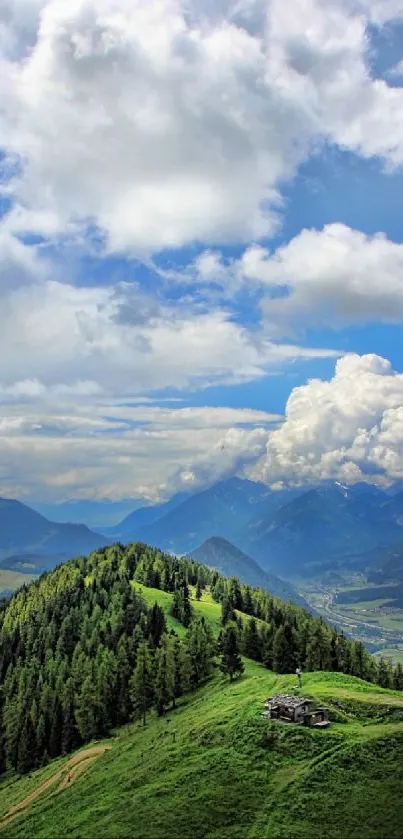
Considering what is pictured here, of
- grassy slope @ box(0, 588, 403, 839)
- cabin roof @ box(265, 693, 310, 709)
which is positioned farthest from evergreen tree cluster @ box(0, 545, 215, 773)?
cabin roof @ box(265, 693, 310, 709)

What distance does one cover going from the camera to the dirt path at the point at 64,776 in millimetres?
89875

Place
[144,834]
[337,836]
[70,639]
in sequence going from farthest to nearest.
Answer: [70,639]
[144,834]
[337,836]

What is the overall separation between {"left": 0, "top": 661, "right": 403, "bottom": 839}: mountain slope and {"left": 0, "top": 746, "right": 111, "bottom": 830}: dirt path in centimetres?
135

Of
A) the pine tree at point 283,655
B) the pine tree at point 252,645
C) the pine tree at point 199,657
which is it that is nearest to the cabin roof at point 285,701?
the pine tree at point 283,655

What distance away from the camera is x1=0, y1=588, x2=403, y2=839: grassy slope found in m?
59.2

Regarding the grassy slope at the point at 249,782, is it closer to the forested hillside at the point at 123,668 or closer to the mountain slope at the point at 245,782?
the mountain slope at the point at 245,782

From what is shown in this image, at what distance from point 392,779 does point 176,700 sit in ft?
208

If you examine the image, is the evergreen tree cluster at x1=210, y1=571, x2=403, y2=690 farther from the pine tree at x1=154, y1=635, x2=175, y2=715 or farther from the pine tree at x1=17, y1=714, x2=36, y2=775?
the pine tree at x1=17, y1=714, x2=36, y2=775

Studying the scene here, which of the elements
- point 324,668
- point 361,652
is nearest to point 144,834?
point 324,668

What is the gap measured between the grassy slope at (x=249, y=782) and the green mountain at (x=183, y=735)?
19 centimetres

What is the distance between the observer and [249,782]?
6669 cm

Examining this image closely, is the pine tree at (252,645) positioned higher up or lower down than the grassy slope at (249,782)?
higher up

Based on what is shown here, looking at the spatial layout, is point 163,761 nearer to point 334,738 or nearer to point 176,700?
point 334,738

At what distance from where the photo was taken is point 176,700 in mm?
119688
